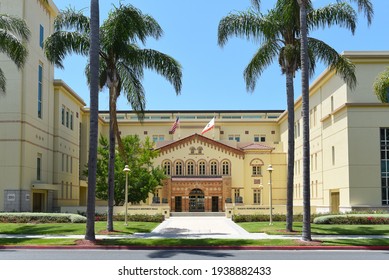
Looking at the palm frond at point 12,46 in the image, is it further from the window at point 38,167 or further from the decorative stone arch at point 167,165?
the decorative stone arch at point 167,165

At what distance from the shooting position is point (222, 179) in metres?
59.6

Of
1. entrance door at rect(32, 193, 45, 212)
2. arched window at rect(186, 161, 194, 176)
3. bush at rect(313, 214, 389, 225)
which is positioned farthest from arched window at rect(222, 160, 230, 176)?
bush at rect(313, 214, 389, 225)

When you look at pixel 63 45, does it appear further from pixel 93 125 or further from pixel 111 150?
pixel 93 125

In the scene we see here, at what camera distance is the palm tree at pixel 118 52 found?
85.9ft

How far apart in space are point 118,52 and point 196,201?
3433cm

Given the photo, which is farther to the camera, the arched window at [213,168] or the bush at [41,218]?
the arched window at [213,168]

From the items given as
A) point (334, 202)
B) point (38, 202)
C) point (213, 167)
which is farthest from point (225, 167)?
point (38, 202)

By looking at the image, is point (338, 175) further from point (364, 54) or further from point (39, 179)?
point (39, 179)

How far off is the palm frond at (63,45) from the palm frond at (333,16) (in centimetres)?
1187

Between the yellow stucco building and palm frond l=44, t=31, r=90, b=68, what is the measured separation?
1547 cm

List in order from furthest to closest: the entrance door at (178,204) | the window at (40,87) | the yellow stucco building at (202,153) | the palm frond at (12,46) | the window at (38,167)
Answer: the entrance door at (178,204) → the window at (40,87) → the window at (38,167) → the yellow stucco building at (202,153) → the palm frond at (12,46)

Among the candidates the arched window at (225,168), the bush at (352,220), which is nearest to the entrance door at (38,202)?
the arched window at (225,168)

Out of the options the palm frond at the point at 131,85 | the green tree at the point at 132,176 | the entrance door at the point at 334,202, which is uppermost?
the palm frond at the point at 131,85

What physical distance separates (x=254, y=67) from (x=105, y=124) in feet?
153
